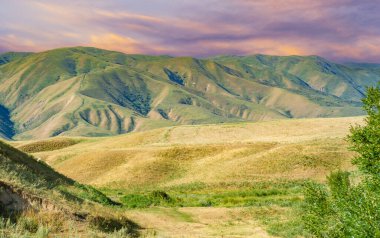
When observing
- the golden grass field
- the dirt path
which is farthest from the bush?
the golden grass field

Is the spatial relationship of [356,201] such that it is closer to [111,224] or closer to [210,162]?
[111,224]

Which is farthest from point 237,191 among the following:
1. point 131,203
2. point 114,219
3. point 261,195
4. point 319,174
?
point 114,219

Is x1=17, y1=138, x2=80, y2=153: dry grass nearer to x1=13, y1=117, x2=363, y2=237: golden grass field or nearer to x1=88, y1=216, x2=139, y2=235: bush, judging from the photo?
x1=13, y1=117, x2=363, y2=237: golden grass field

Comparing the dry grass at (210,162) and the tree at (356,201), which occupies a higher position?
the tree at (356,201)

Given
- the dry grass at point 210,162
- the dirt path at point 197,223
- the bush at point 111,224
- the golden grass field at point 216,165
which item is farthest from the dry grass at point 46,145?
the bush at point 111,224

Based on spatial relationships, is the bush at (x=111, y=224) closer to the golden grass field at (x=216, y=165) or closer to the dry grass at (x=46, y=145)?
the golden grass field at (x=216, y=165)

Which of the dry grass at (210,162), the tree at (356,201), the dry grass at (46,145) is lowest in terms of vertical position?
the dry grass at (46,145)

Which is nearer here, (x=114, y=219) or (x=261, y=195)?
(x=114, y=219)

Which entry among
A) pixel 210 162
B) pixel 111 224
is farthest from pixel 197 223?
pixel 210 162

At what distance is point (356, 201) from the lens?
17.7 meters

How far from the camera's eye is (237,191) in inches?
2682

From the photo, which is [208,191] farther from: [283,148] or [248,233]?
[248,233]

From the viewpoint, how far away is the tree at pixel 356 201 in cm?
1598

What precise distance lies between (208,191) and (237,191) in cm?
530
